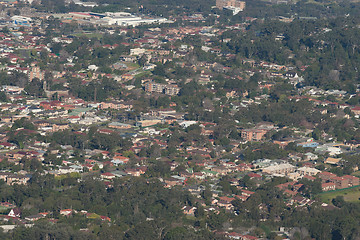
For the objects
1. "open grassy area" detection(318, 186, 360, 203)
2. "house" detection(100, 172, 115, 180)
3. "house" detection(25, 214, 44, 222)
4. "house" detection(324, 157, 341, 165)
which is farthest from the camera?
"house" detection(324, 157, 341, 165)

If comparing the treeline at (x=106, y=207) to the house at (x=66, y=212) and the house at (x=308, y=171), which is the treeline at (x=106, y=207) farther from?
the house at (x=308, y=171)

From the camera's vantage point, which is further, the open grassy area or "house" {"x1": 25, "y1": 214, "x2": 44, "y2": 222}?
the open grassy area

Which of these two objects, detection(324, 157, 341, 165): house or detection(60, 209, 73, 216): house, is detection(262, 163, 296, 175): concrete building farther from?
detection(60, 209, 73, 216): house

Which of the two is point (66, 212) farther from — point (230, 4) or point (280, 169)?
point (230, 4)

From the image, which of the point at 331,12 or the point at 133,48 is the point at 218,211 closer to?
the point at 133,48

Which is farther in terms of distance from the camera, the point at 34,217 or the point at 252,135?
the point at 252,135

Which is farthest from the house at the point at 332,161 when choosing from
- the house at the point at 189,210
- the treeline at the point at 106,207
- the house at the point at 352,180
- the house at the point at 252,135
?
the house at the point at 189,210

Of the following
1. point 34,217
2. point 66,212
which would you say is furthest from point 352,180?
point 34,217

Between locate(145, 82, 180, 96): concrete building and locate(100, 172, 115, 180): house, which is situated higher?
locate(100, 172, 115, 180): house

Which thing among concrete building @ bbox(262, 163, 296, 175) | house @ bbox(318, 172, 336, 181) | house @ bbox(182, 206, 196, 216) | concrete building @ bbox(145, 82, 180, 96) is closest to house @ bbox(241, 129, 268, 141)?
concrete building @ bbox(262, 163, 296, 175)
